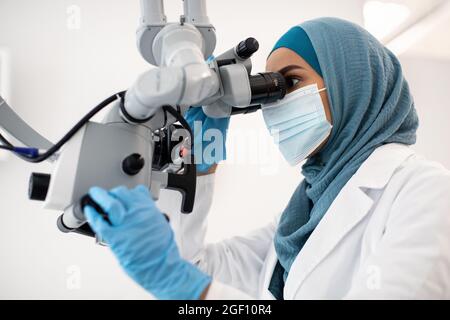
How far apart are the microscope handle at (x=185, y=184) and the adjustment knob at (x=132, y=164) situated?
162mm

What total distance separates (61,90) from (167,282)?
1.27 m

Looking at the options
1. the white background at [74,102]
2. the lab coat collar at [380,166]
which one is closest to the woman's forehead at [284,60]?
the lab coat collar at [380,166]

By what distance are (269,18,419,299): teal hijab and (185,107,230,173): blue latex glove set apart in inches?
10.8

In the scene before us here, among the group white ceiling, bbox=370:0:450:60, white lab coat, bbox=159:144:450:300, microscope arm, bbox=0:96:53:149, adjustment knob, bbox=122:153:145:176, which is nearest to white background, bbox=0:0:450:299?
white ceiling, bbox=370:0:450:60

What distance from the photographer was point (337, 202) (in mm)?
905

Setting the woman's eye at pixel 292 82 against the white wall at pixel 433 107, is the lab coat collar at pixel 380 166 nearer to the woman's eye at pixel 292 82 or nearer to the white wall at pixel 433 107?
the woman's eye at pixel 292 82

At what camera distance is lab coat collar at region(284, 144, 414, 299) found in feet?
2.82

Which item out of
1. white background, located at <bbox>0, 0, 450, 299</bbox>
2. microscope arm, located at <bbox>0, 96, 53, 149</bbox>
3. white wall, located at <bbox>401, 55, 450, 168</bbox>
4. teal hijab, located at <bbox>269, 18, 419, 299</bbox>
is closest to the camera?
microscope arm, located at <bbox>0, 96, 53, 149</bbox>

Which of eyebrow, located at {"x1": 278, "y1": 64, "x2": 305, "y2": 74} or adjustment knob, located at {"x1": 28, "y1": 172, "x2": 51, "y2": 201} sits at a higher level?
eyebrow, located at {"x1": 278, "y1": 64, "x2": 305, "y2": 74}

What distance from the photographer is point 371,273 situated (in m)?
0.69

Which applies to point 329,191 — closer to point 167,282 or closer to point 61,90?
point 167,282

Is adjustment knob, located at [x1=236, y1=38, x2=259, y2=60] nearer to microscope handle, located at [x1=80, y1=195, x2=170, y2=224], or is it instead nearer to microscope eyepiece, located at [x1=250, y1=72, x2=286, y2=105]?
microscope eyepiece, located at [x1=250, y1=72, x2=286, y2=105]

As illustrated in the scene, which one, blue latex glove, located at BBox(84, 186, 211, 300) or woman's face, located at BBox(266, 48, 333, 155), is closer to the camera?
blue latex glove, located at BBox(84, 186, 211, 300)

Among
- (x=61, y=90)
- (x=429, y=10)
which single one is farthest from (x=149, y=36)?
(x=429, y=10)
